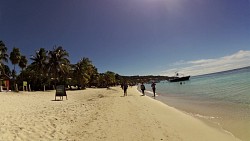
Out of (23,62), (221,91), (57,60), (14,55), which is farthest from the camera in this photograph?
(23,62)

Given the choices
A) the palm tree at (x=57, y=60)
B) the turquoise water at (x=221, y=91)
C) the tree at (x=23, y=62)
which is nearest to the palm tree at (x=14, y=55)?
the tree at (x=23, y=62)

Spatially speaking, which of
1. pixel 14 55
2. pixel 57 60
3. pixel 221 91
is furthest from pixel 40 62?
pixel 221 91

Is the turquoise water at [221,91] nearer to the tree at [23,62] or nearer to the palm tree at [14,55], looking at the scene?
the palm tree at [14,55]

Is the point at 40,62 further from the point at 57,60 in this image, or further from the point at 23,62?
the point at 23,62

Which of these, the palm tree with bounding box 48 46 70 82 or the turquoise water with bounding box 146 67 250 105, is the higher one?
the palm tree with bounding box 48 46 70 82

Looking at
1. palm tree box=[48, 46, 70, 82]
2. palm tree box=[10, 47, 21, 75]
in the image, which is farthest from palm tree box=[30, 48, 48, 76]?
palm tree box=[10, 47, 21, 75]

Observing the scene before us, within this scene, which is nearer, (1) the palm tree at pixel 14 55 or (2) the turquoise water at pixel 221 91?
(2) the turquoise water at pixel 221 91

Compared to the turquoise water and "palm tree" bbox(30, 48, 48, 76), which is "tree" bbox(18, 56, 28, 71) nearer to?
"palm tree" bbox(30, 48, 48, 76)

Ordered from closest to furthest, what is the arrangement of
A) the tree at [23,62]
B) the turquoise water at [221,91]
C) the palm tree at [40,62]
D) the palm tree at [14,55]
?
1. the turquoise water at [221,91]
2. the palm tree at [40,62]
3. the palm tree at [14,55]
4. the tree at [23,62]

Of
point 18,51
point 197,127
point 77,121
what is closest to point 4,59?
point 18,51

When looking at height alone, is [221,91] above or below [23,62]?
below

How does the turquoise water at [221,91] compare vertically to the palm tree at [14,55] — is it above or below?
below

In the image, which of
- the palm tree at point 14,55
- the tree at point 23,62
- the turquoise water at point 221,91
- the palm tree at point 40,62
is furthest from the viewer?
the tree at point 23,62

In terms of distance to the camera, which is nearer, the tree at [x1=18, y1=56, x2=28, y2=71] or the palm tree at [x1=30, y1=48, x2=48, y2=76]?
the palm tree at [x1=30, y1=48, x2=48, y2=76]
